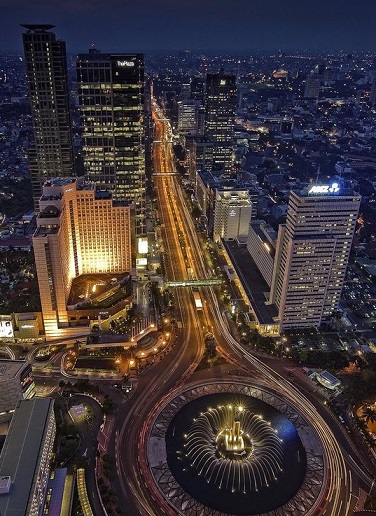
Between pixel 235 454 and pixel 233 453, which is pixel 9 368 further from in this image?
pixel 235 454

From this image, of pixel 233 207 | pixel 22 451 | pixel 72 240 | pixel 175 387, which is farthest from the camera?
pixel 233 207

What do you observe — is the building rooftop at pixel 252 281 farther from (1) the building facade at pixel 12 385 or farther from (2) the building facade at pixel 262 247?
(1) the building facade at pixel 12 385

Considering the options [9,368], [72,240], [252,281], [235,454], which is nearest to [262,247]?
[252,281]

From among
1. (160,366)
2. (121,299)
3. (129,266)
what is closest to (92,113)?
(129,266)

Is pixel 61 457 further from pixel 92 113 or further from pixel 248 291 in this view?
pixel 92 113

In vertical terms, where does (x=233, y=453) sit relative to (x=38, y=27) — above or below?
below

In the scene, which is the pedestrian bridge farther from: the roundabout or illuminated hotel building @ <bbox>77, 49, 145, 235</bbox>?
the roundabout
